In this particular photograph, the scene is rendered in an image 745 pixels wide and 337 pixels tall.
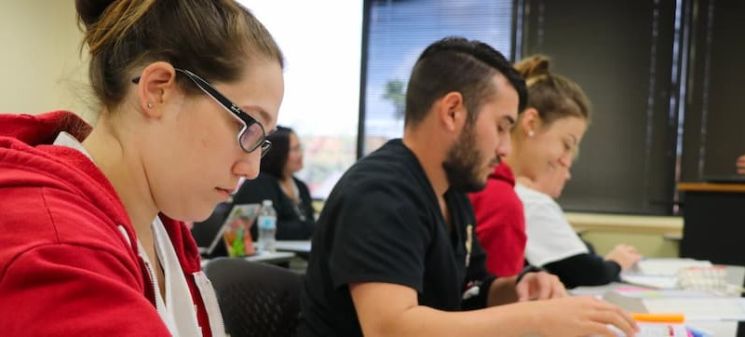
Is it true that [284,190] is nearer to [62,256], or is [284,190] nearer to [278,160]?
[278,160]

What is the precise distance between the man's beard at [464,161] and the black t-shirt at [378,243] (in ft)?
0.26

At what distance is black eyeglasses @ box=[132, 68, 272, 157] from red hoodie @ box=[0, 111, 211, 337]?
170mm

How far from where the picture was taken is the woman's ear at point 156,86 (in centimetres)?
81

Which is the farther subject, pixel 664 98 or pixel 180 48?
pixel 664 98

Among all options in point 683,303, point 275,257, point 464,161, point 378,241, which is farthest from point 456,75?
point 275,257

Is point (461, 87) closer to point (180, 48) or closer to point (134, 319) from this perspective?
point (180, 48)

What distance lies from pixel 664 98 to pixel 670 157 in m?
0.38

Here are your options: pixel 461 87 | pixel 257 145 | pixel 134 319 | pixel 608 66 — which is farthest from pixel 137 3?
pixel 608 66

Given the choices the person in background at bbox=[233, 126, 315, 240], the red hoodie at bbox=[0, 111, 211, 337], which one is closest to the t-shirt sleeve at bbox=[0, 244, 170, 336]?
the red hoodie at bbox=[0, 111, 211, 337]

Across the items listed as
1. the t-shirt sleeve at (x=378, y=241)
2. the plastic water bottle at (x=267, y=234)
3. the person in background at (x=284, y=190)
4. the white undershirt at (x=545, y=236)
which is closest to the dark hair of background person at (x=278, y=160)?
the person in background at (x=284, y=190)

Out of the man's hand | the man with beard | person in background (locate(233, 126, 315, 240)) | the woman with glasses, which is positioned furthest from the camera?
person in background (locate(233, 126, 315, 240))

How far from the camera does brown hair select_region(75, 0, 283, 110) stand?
84 centimetres

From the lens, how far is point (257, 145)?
87cm

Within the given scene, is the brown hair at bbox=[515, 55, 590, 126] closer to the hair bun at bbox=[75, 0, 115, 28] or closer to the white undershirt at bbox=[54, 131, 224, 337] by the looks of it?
the white undershirt at bbox=[54, 131, 224, 337]
